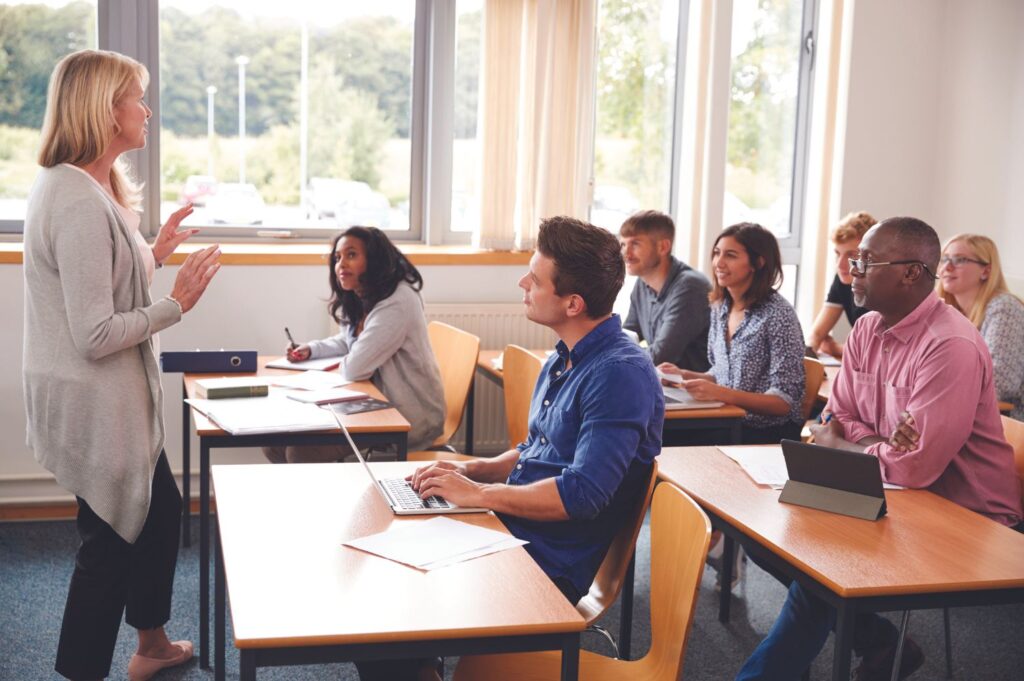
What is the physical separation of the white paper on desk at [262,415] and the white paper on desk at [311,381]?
26 cm

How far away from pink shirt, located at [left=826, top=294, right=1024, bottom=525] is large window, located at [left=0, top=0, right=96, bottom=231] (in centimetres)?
356

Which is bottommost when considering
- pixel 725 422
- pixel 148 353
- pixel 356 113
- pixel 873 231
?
pixel 725 422

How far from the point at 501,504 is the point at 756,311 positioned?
1777 millimetres

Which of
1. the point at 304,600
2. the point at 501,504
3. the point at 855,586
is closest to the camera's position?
the point at 304,600

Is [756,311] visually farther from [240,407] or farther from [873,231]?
[240,407]

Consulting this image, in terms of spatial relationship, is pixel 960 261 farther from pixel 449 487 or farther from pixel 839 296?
pixel 449 487

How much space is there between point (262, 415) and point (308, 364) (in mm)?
1010

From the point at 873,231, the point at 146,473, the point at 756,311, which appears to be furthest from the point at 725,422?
the point at 146,473

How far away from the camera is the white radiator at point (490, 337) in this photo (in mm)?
4902

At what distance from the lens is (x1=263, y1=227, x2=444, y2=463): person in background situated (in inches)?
146

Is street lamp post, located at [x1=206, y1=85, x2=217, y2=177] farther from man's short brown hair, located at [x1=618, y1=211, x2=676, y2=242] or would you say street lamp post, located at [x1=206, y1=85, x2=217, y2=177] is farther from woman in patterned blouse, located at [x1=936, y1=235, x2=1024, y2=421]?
woman in patterned blouse, located at [x1=936, y1=235, x2=1024, y2=421]

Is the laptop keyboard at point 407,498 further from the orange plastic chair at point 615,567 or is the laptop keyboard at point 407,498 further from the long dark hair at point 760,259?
the long dark hair at point 760,259

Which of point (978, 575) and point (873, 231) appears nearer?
point (978, 575)

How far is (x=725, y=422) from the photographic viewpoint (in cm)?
346
